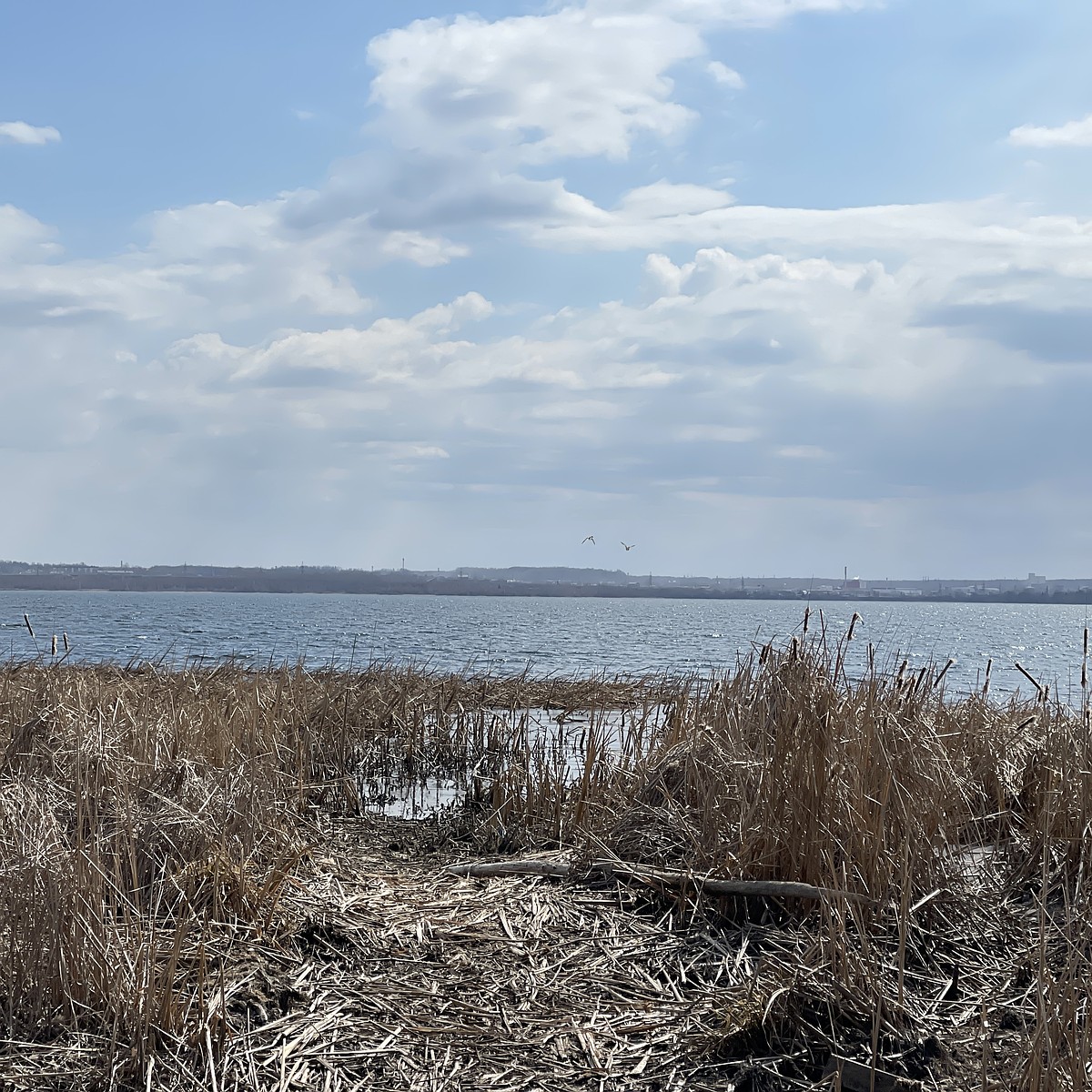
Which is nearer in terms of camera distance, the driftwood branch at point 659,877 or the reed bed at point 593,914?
the reed bed at point 593,914

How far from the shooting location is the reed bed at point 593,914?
3.65m

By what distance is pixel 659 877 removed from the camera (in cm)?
521

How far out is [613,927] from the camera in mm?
4945

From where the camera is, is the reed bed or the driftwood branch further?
the driftwood branch

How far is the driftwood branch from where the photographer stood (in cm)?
469

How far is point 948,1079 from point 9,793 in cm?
440

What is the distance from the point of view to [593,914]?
202 inches

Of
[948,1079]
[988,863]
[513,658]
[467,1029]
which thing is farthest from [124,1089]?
[513,658]

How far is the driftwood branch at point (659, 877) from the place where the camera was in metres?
4.69

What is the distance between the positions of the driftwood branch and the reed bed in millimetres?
33

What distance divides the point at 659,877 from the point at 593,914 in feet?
1.26

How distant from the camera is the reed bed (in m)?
3.65

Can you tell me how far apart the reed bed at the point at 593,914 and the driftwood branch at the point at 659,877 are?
33 mm

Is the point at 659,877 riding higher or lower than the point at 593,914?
higher
